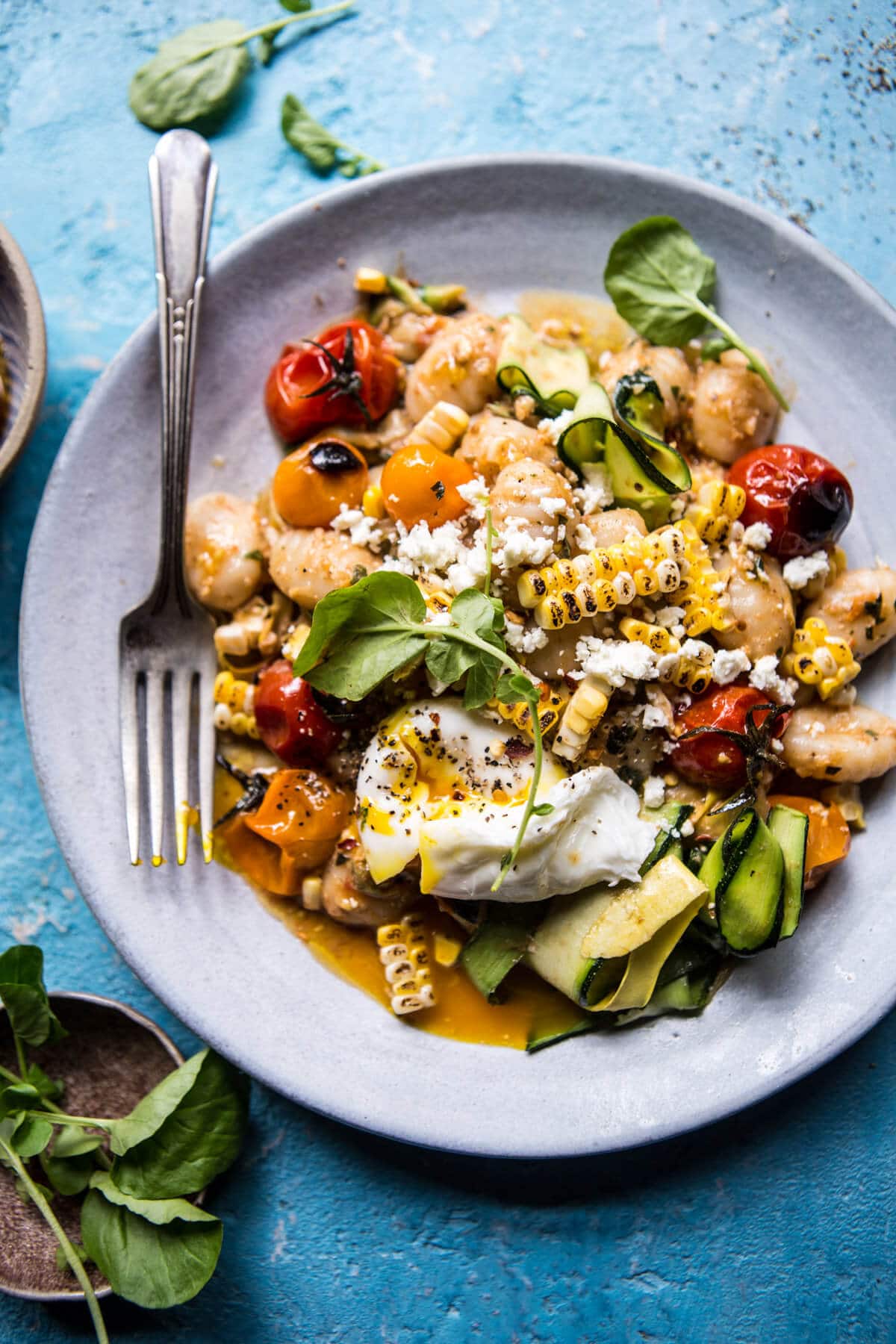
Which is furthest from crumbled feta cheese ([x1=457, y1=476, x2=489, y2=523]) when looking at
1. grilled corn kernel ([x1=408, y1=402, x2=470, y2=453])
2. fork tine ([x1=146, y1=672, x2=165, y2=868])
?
fork tine ([x1=146, y1=672, x2=165, y2=868])

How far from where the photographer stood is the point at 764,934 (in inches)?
112

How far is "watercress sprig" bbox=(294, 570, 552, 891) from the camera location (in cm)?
265

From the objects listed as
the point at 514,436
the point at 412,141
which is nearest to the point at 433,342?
the point at 514,436

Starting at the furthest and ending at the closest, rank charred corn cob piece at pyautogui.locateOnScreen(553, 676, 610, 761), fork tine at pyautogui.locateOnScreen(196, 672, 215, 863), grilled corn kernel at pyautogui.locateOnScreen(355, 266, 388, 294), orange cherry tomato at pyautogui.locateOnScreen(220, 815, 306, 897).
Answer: grilled corn kernel at pyautogui.locateOnScreen(355, 266, 388, 294), orange cherry tomato at pyautogui.locateOnScreen(220, 815, 306, 897), fork tine at pyautogui.locateOnScreen(196, 672, 215, 863), charred corn cob piece at pyautogui.locateOnScreen(553, 676, 610, 761)

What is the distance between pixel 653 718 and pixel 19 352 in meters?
2.35

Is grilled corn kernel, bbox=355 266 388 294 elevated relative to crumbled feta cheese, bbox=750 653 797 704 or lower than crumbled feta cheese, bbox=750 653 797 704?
elevated

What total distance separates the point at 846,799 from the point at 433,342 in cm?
192

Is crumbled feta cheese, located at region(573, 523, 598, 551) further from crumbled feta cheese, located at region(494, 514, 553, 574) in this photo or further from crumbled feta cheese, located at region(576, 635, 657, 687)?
crumbled feta cheese, located at region(576, 635, 657, 687)

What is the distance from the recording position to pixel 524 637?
9.12ft

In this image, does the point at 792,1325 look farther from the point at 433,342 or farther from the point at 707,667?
the point at 433,342

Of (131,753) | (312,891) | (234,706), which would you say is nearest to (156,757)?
(131,753)

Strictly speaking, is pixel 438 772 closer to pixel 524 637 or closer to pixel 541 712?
pixel 541 712

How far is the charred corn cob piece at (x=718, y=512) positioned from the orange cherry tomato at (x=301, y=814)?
4.30ft

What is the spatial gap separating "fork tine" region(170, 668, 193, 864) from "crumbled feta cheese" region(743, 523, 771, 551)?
1.71 meters
